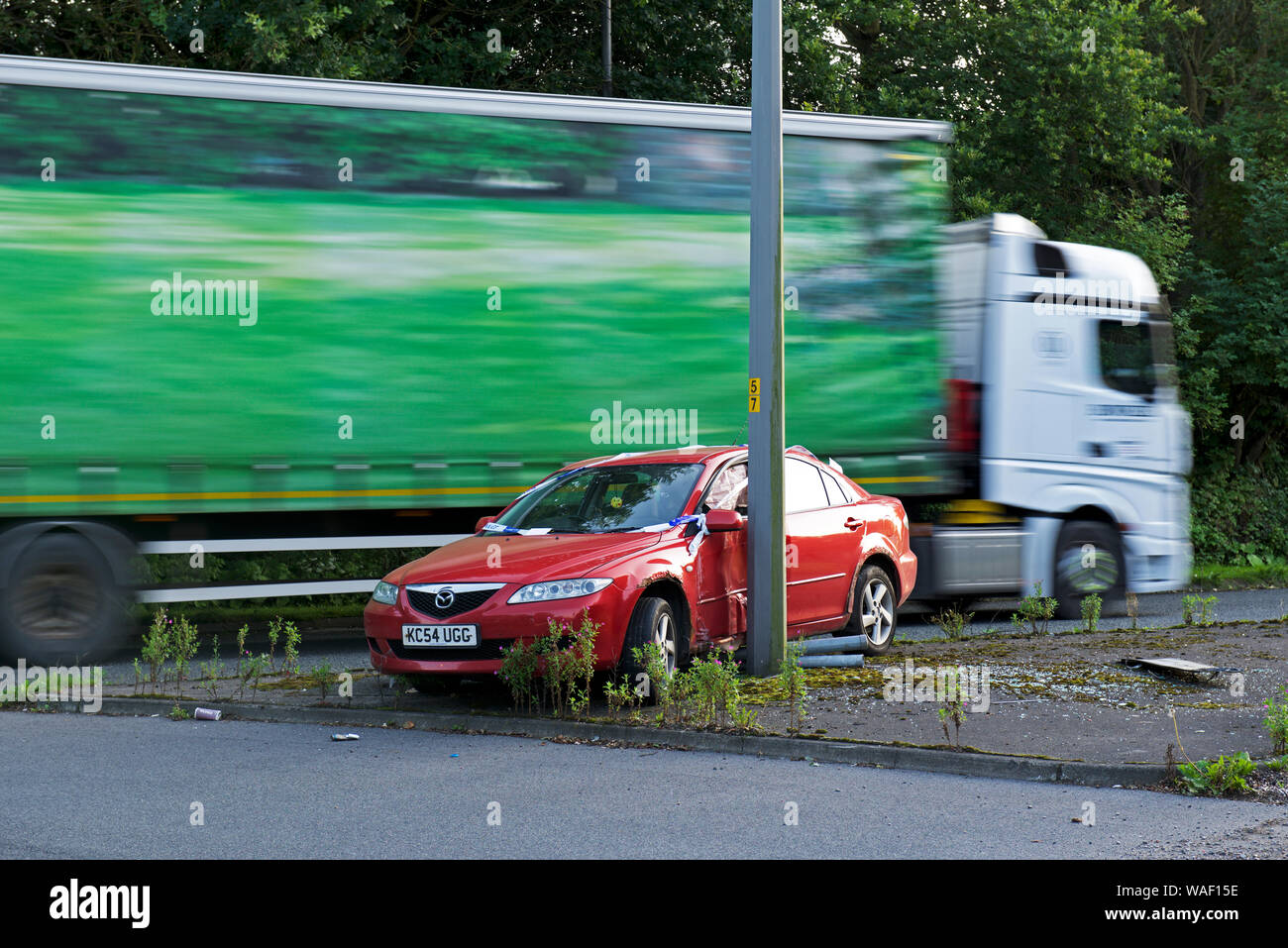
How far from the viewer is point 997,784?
6750 mm

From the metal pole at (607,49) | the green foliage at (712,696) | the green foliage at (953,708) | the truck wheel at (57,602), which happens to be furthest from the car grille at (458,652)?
the metal pole at (607,49)

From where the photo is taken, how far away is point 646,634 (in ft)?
27.8

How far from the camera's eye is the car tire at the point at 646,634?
27.7 ft

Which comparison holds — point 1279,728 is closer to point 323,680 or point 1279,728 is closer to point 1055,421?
point 323,680

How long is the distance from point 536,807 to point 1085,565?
29.9 ft

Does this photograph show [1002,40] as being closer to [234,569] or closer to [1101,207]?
[1101,207]

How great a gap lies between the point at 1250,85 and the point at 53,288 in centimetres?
2300

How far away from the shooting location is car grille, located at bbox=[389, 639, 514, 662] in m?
8.35

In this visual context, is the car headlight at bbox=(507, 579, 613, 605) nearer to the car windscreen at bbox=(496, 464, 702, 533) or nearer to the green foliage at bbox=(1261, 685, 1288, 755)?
the car windscreen at bbox=(496, 464, 702, 533)

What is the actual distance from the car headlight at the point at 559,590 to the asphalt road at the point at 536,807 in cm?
86

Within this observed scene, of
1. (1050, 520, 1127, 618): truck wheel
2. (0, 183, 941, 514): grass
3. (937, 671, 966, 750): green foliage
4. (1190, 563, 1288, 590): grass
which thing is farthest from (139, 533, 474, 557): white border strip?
(1190, 563, 1288, 590): grass

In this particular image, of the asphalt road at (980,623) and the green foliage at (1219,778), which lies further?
the asphalt road at (980,623)

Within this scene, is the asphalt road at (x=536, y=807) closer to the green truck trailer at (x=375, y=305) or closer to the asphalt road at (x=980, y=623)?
the green truck trailer at (x=375, y=305)

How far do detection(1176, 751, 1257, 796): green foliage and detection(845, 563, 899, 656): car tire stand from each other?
428 cm
